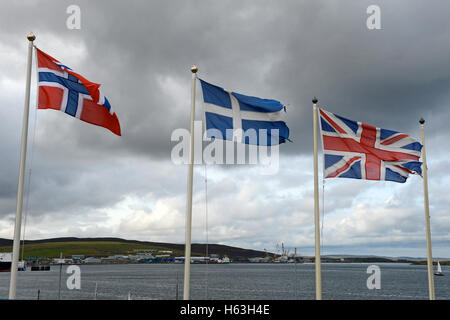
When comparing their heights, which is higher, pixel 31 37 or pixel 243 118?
pixel 31 37

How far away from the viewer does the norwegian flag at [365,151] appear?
22.1 m

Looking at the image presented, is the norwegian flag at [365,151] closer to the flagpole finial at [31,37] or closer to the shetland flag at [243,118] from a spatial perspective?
the shetland flag at [243,118]

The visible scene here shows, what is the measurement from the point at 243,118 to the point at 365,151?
22.6 feet

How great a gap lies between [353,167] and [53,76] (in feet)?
46.7

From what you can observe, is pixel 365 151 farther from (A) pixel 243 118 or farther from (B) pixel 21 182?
(B) pixel 21 182

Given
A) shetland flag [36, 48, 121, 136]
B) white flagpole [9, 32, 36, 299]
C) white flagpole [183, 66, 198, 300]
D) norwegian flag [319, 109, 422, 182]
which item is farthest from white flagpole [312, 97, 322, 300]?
white flagpole [9, 32, 36, 299]

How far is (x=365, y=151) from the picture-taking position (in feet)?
75.7

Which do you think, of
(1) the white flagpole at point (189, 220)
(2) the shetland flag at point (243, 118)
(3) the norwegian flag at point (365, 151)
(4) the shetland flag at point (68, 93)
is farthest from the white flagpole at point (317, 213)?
(4) the shetland flag at point (68, 93)

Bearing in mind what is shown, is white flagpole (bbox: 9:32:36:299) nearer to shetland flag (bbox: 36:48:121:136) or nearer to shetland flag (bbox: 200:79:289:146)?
shetland flag (bbox: 36:48:121:136)

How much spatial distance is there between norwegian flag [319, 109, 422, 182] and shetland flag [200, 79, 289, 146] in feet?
8.41

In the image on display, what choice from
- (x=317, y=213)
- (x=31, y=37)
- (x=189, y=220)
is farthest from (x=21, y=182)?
(x=317, y=213)

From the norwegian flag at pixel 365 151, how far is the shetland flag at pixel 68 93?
10.2 meters
